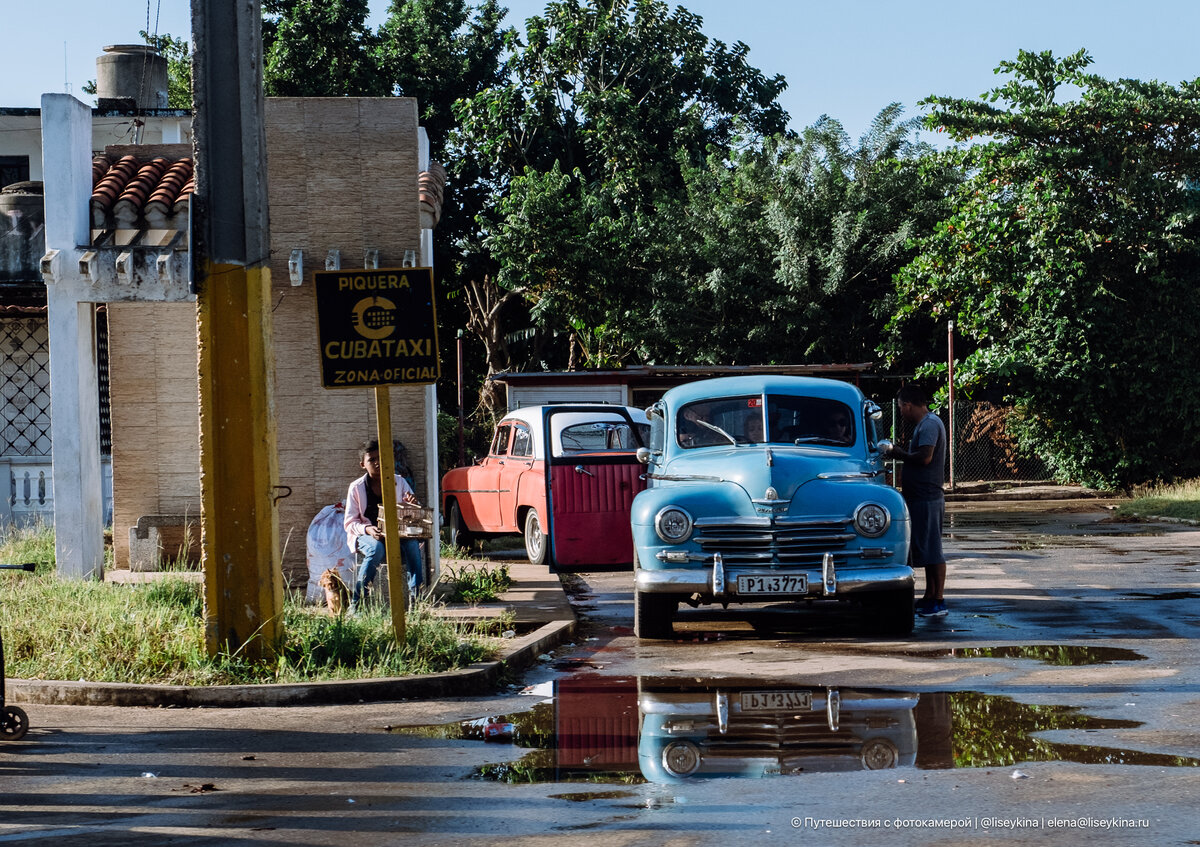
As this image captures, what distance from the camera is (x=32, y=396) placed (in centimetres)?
2094

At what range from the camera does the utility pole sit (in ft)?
28.4

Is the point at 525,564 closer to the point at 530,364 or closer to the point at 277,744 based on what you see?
the point at 277,744

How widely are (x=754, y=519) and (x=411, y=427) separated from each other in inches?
195

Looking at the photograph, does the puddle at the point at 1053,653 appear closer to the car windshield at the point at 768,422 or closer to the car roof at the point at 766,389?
the car windshield at the point at 768,422

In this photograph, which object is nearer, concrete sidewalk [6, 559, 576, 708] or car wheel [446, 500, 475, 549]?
concrete sidewalk [6, 559, 576, 708]

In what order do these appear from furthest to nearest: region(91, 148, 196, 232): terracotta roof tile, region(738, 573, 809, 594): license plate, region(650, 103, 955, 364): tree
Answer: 1. region(650, 103, 955, 364): tree
2. region(91, 148, 196, 232): terracotta roof tile
3. region(738, 573, 809, 594): license plate

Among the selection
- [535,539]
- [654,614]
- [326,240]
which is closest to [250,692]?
[654,614]

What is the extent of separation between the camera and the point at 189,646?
9070 mm

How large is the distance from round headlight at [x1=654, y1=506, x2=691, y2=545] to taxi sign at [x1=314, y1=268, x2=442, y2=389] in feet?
7.67

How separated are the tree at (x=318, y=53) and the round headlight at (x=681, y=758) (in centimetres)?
2914

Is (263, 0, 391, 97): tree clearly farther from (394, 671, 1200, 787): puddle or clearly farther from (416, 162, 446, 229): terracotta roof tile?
(394, 671, 1200, 787): puddle

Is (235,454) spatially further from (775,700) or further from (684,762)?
(684,762)

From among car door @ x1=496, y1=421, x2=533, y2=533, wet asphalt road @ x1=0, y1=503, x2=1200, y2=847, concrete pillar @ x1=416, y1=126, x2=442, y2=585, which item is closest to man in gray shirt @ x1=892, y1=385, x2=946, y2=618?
wet asphalt road @ x1=0, y1=503, x2=1200, y2=847

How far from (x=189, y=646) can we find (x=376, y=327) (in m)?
2.37
